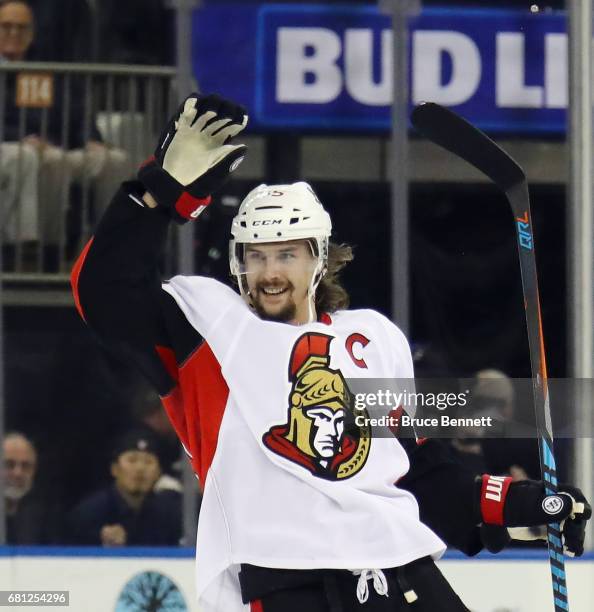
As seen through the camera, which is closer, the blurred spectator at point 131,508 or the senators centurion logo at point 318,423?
the senators centurion logo at point 318,423

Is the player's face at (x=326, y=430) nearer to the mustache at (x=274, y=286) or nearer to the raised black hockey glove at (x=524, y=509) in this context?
the mustache at (x=274, y=286)

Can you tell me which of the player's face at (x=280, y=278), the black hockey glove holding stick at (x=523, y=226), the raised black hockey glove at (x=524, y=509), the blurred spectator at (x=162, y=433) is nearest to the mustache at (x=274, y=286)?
the player's face at (x=280, y=278)

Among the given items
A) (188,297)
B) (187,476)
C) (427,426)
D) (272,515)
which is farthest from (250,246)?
(187,476)

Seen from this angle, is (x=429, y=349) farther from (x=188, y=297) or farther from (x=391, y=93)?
(x=188, y=297)

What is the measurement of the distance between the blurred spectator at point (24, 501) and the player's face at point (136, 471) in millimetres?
196

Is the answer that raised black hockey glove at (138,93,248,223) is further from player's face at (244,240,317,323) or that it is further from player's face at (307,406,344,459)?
player's face at (307,406,344,459)

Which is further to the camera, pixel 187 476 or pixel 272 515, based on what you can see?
pixel 187 476

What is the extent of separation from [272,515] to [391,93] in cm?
183

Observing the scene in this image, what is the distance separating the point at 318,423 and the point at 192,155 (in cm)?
52

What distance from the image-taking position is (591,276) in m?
4.24

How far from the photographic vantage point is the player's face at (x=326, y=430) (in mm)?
2752

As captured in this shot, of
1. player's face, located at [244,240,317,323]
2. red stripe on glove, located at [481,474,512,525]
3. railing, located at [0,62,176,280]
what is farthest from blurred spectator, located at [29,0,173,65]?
red stripe on glove, located at [481,474,512,525]

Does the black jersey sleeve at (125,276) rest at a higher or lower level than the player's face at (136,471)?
higher

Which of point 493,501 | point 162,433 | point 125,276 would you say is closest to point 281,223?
point 125,276
